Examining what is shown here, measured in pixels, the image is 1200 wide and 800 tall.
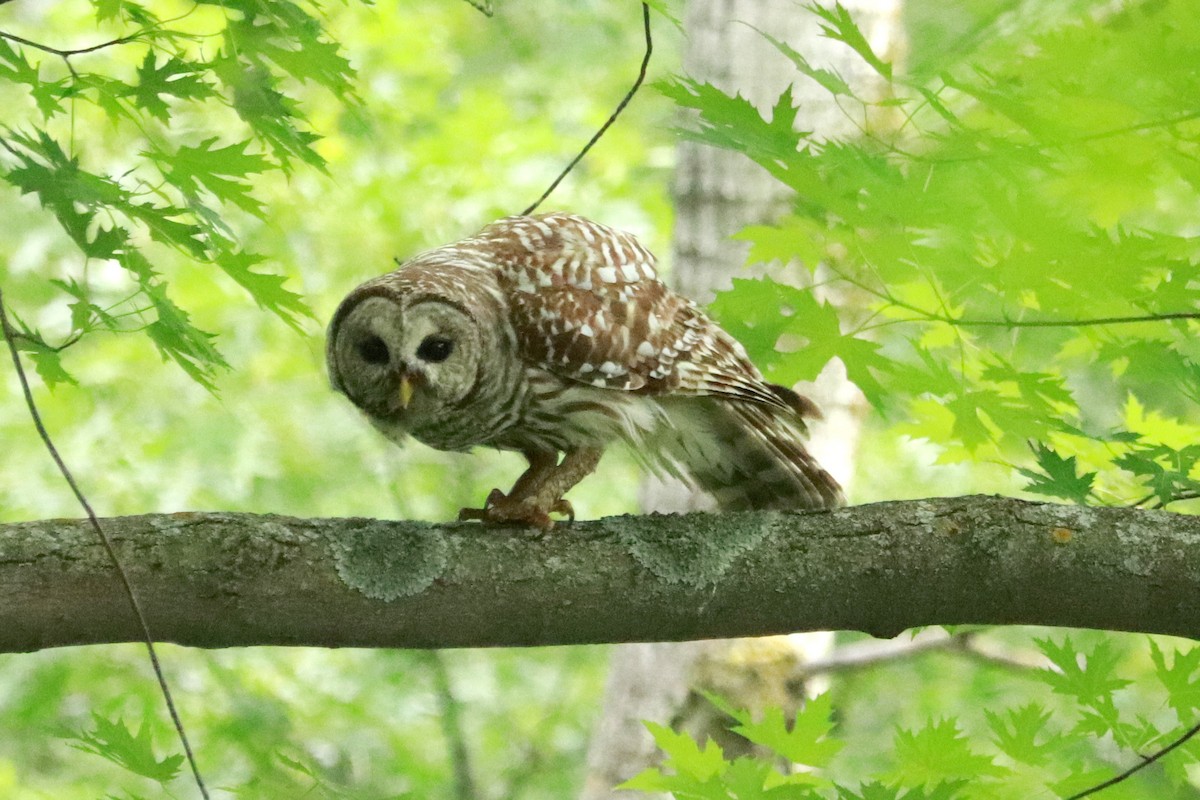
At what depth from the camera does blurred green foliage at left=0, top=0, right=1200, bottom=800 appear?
1.80 m

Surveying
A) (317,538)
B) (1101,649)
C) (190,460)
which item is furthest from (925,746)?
(190,460)

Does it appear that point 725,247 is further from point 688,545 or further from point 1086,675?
point 1086,675

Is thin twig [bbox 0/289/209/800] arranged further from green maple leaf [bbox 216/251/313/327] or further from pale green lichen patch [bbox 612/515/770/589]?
pale green lichen patch [bbox 612/515/770/589]

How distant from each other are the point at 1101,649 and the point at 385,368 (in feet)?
5.88

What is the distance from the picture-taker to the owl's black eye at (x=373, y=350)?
120 inches

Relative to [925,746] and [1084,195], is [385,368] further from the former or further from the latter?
[1084,195]

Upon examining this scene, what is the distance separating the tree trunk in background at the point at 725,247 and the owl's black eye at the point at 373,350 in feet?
5.94

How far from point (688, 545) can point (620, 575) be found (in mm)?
158

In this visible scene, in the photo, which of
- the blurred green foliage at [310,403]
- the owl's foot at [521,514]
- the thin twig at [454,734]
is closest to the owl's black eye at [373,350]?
the owl's foot at [521,514]

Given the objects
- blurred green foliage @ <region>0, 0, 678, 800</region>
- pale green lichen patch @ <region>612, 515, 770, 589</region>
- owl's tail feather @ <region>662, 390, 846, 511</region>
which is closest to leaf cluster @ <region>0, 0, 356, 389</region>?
pale green lichen patch @ <region>612, 515, 770, 589</region>

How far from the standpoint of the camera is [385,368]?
121 inches

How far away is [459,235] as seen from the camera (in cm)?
638

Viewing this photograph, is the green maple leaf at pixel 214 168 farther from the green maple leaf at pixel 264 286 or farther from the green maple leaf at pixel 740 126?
the green maple leaf at pixel 740 126

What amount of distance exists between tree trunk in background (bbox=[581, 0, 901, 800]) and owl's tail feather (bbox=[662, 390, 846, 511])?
1107 millimetres
